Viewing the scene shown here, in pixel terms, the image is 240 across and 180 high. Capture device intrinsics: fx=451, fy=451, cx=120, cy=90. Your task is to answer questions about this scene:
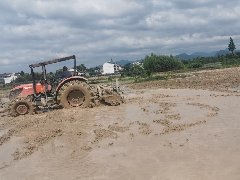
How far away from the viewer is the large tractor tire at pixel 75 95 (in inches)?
787

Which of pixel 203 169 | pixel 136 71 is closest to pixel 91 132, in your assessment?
pixel 203 169

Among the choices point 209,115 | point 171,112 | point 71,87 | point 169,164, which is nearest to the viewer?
point 169,164

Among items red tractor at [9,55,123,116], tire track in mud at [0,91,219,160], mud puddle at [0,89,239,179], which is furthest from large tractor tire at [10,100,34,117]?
mud puddle at [0,89,239,179]

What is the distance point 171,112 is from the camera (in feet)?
60.5

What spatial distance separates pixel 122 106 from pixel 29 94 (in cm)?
435

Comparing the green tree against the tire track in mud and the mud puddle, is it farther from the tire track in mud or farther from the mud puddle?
the tire track in mud

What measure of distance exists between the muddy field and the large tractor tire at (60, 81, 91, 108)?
28.1 inches

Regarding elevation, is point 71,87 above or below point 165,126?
above

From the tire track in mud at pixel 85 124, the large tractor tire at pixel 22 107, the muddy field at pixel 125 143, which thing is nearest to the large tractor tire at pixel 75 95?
the muddy field at pixel 125 143

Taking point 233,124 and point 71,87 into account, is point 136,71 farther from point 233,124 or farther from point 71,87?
point 233,124

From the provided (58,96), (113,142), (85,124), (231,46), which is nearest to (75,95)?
(58,96)

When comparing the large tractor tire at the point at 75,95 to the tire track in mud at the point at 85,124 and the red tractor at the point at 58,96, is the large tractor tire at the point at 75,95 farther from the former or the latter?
the tire track in mud at the point at 85,124

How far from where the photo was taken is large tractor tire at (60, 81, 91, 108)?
787 inches

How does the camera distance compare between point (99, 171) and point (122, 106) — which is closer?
point (99, 171)
